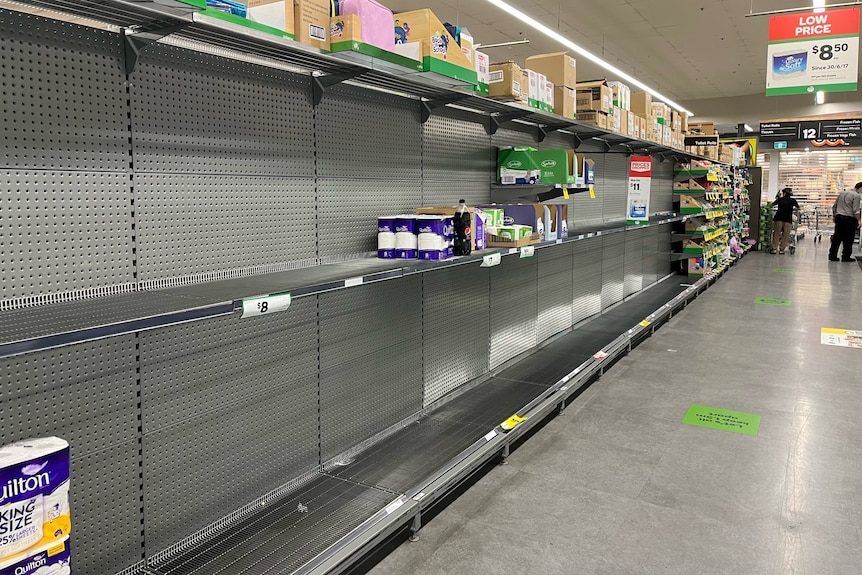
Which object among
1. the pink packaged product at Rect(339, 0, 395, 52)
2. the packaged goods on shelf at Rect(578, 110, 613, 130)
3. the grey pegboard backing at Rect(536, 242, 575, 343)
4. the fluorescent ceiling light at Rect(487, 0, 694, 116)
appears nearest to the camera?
the pink packaged product at Rect(339, 0, 395, 52)

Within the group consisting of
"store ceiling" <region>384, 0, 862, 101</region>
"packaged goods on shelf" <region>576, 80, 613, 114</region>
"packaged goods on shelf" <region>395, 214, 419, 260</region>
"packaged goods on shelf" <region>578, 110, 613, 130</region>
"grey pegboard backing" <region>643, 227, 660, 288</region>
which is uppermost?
"store ceiling" <region>384, 0, 862, 101</region>

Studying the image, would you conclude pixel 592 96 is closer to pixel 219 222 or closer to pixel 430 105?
pixel 430 105

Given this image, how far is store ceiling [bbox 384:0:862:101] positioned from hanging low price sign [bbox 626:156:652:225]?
4.28 meters

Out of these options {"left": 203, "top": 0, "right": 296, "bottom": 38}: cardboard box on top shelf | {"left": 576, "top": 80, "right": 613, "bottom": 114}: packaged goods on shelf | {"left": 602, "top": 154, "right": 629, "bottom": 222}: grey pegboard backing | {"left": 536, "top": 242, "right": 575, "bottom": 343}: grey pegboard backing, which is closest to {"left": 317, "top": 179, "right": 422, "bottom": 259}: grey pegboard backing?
{"left": 203, "top": 0, "right": 296, "bottom": 38}: cardboard box on top shelf

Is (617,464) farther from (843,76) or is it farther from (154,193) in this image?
(843,76)

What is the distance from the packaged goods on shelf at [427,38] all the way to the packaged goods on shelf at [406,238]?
74cm

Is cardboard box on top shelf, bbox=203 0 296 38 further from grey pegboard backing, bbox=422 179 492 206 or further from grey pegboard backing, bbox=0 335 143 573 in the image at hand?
grey pegboard backing, bbox=422 179 492 206

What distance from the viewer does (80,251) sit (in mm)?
2100

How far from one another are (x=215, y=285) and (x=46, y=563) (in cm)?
106

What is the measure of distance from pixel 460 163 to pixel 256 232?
1.87 metres

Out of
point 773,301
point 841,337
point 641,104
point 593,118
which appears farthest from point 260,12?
point 773,301

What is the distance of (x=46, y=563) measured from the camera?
1748mm

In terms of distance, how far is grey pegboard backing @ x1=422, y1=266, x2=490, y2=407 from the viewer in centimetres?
402

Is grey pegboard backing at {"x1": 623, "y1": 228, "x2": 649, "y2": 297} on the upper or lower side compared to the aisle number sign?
lower
